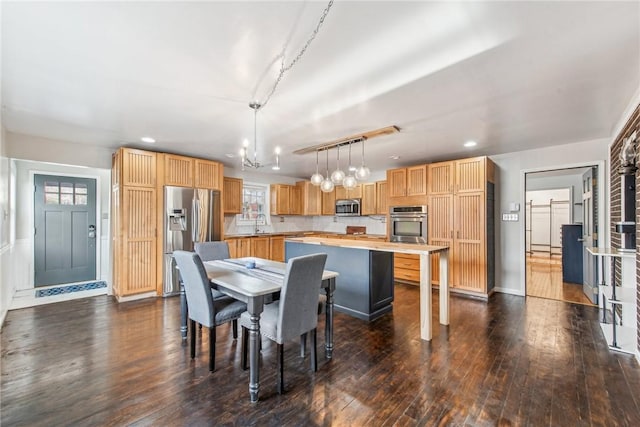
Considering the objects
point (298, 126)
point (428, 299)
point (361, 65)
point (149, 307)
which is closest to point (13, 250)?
point (149, 307)

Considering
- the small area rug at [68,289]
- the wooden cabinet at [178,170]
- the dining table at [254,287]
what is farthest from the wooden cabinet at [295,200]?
the small area rug at [68,289]

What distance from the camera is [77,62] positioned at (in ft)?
6.68

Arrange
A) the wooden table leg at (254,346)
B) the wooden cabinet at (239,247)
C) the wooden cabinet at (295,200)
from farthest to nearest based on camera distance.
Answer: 1. the wooden cabinet at (295,200)
2. the wooden cabinet at (239,247)
3. the wooden table leg at (254,346)

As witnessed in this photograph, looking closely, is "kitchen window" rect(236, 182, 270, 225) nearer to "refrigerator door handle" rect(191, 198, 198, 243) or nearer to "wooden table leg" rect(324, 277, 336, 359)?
"refrigerator door handle" rect(191, 198, 198, 243)

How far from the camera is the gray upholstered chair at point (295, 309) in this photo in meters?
2.02

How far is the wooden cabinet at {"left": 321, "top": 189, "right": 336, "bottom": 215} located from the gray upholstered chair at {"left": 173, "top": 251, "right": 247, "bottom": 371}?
4.85 m

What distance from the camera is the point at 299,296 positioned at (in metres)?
2.11

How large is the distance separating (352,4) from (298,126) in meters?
1.98

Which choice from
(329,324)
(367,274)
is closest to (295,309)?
(329,324)

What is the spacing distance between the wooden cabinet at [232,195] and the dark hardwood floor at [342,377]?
2.82 metres

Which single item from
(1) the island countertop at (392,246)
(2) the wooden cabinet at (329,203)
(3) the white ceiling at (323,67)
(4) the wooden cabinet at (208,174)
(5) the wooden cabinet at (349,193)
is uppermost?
(3) the white ceiling at (323,67)

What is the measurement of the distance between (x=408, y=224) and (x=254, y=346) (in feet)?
12.9

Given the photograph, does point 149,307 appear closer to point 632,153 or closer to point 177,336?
point 177,336

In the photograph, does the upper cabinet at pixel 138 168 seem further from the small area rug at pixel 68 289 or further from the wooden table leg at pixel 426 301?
the wooden table leg at pixel 426 301
